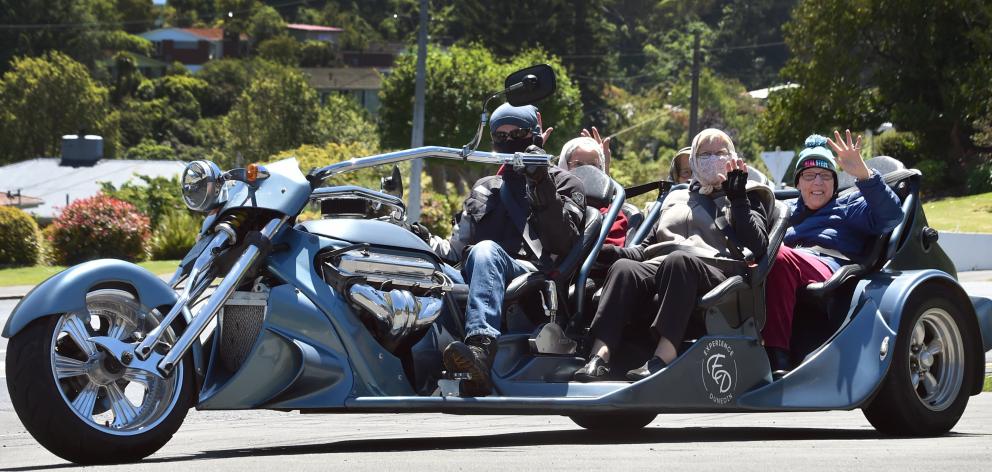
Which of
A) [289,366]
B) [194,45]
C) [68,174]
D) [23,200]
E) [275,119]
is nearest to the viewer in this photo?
[289,366]

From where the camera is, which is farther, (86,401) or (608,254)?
(608,254)

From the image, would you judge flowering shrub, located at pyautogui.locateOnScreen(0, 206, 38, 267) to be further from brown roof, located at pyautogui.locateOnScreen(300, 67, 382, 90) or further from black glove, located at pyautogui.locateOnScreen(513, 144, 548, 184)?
brown roof, located at pyautogui.locateOnScreen(300, 67, 382, 90)

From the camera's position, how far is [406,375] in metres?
7.57

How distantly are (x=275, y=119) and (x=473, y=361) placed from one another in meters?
104

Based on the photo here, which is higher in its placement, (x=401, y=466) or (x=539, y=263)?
(x=539, y=263)

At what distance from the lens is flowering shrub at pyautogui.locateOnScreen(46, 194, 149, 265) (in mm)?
33750

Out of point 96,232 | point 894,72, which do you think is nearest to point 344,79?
point 894,72

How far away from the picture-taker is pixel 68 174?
8444 centimetres

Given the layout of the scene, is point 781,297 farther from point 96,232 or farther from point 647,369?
point 96,232

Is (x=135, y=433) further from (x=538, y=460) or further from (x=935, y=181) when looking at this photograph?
(x=935, y=181)

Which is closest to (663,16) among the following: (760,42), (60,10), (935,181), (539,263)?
(760,42)

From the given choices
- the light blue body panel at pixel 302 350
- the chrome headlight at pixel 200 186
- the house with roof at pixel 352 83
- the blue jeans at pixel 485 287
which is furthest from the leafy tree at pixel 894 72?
the house with roof at pixel 352 83

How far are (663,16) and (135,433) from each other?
178644 millimetres

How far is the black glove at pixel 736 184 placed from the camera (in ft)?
26.1
